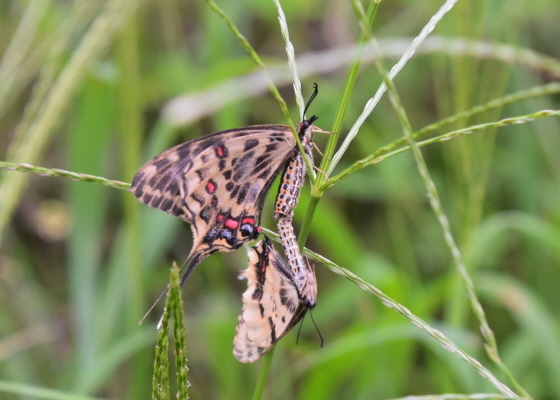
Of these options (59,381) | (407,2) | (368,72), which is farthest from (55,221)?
(407,2)

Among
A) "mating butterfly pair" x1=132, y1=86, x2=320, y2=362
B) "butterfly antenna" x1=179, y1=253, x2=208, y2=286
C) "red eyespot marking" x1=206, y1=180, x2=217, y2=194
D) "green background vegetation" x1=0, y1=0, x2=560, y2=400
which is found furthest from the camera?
"green background vegetation" x1=0, y1=0, x2=560, y2=400

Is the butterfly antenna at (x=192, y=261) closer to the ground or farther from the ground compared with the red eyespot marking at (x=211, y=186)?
closer to the ground

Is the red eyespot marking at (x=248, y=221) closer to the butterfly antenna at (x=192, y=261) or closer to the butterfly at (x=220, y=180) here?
the butterfly at (x=220, y=180)

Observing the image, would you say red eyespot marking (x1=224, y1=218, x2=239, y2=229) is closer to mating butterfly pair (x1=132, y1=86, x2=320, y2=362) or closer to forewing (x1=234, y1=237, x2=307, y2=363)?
mating butterfly pair (x1=132, y1=86, x2=320, y2=362)

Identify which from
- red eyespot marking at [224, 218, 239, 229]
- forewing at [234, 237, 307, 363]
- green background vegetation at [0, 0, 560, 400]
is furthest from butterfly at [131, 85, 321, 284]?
green background vegetation at [0, 0, 560, 400]

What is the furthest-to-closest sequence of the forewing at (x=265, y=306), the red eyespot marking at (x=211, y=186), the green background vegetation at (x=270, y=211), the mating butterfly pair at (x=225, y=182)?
the green background vegetation at (x=270, y=211) < the red eyespot marking at (x=211, y=186) < the mating butterfly pair at (x=225, y=182) < the forewing at (x=265, y=306)

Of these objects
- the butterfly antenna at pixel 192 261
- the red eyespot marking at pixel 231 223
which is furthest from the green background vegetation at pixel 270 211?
the red eyespot marking at pixel 231 223

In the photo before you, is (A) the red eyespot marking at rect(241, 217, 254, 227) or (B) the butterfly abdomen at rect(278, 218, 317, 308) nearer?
(B) the butterfly abdomen at rect(278, 218, 317, 308)

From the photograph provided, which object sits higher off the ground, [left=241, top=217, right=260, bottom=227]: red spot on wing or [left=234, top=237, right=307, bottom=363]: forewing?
[left=241, top=217, right=260, bottom=227]: red spot on wing
